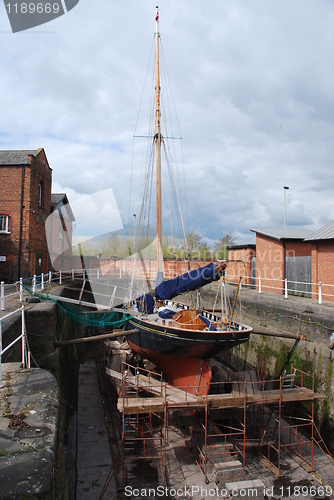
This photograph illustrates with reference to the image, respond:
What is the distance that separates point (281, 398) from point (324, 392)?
2.11m

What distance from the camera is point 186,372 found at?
9.88 metres

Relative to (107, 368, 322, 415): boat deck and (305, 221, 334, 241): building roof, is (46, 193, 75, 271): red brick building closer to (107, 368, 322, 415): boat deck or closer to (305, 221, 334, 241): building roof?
(107, 368, 322, 415): boat deck

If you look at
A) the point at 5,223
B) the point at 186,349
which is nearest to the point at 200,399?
the point at 186,349

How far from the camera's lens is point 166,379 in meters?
11.0

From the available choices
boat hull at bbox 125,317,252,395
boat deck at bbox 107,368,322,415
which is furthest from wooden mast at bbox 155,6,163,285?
boat deck at bbox 107,368,322,415

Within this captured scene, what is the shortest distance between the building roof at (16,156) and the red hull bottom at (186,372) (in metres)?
13.6

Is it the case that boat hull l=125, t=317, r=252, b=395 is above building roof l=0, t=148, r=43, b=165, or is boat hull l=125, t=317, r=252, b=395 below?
below

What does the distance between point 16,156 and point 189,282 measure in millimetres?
14807

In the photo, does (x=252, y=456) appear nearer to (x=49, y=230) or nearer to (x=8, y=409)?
(x=8, y=409)

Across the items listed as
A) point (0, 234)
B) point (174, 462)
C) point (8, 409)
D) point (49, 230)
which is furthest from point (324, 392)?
point (49, 230)

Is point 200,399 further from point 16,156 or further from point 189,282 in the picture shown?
point 16,156

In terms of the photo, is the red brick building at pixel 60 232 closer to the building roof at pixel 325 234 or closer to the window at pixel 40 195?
the window at pixel 40 195

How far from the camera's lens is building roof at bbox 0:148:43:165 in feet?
61.2

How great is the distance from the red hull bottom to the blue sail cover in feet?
6.50
